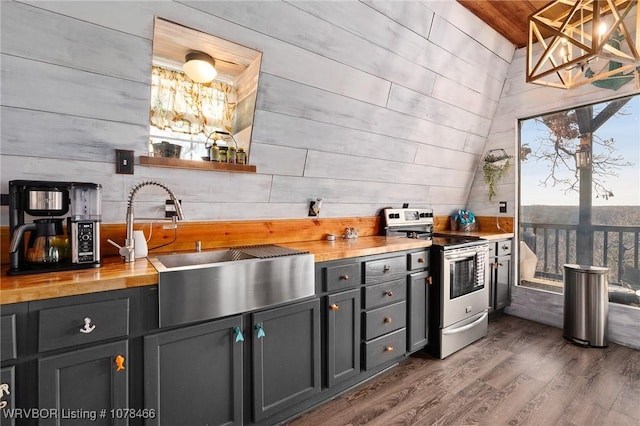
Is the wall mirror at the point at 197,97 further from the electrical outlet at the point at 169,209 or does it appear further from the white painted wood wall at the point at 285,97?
the electrical outlet at the point at 169,209

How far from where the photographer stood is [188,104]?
2.00 meters

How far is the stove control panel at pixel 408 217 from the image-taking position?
10.0 ft

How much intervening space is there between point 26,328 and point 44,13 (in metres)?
1.26

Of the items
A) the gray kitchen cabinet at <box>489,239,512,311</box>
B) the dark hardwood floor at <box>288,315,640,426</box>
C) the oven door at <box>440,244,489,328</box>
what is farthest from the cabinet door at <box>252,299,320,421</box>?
the gray kitchen cabinet at <box>489,239,512,311</box>

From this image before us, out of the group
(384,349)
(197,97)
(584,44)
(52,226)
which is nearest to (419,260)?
(384,349)

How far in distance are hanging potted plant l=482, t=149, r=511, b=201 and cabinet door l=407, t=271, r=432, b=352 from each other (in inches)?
68.9

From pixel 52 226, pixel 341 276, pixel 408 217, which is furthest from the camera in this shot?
pixel 408 217

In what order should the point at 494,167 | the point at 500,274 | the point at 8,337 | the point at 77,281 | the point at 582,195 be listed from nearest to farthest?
the point at 8,337 < the point at 77,281 < the point at 582,195 < the point at 500,274 < the point at 494,167

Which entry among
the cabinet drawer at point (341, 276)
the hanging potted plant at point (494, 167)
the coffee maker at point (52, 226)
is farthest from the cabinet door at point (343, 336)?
the hanging potted plant at point (494, 167)

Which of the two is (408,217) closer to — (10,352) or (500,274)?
(500,274)

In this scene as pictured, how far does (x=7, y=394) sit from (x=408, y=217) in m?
2.97

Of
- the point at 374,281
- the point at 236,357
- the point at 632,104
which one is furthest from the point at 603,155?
the point at 236,357

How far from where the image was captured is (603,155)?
2.95m

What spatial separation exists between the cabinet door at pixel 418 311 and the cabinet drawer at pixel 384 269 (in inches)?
5.7
